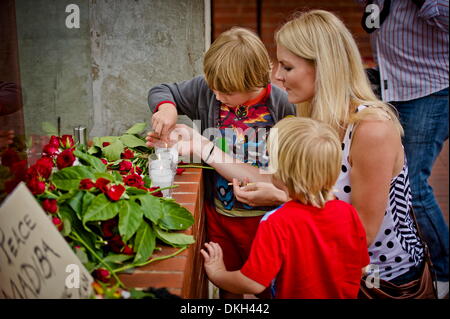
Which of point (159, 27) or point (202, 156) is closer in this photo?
point (202, 156)

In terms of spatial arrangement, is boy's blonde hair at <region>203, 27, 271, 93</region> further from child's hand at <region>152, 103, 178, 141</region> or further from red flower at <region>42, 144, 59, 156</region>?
red flower at <region>42, 144, 59, 156</region>

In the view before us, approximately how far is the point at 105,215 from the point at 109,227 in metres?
0.06

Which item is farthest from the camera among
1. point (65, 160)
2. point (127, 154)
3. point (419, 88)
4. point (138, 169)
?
point (419, 88)

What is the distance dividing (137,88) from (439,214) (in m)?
1.59

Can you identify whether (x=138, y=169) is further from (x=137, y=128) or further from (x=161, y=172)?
(x=137, y=128)

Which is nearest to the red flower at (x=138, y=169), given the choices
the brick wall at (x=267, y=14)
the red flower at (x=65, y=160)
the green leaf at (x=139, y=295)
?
the red flower at (x=65, y=160)

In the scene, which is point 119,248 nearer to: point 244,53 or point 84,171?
point 84,171

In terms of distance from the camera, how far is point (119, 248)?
1209mm

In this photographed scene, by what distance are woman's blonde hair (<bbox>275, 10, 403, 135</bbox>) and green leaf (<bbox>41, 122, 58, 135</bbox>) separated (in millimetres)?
897

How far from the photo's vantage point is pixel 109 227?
3.94 ft

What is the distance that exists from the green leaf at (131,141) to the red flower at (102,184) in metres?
0.76

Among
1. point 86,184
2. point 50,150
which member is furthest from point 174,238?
point 50,150

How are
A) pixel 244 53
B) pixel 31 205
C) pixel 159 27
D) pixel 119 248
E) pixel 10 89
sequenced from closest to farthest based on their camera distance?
pixel 31 205
pixel 119 248
pixel 10 89
pixel 244 53
pixel 159 27
